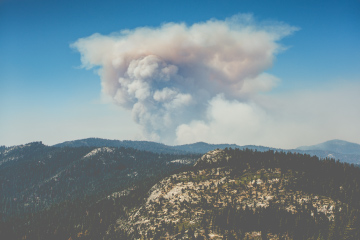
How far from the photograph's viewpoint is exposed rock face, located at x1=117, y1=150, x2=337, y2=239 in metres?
113

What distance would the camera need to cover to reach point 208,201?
437 feet

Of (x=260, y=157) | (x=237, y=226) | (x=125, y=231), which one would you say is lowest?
(x=125, y=231)

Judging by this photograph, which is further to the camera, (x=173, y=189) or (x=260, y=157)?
(x=260, y=157)

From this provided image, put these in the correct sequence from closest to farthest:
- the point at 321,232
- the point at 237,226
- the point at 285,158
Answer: the point at 321,232
the point at 237,226
the point at 285,158

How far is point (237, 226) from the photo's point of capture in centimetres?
11019

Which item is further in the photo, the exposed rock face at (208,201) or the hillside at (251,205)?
the exposed rock face at (208,201)

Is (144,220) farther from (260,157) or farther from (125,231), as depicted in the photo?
(260,157)

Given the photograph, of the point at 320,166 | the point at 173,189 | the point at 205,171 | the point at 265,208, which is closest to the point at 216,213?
the point at 265,208

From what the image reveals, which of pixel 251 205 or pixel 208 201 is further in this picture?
pixel 208 201

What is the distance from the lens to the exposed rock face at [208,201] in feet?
371

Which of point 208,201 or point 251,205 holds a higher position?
point 251,205

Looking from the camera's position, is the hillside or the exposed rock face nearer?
the hillside

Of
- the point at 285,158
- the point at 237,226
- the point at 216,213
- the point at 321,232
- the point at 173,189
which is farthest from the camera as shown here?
the point at 285,158

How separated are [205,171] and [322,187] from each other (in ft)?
232
